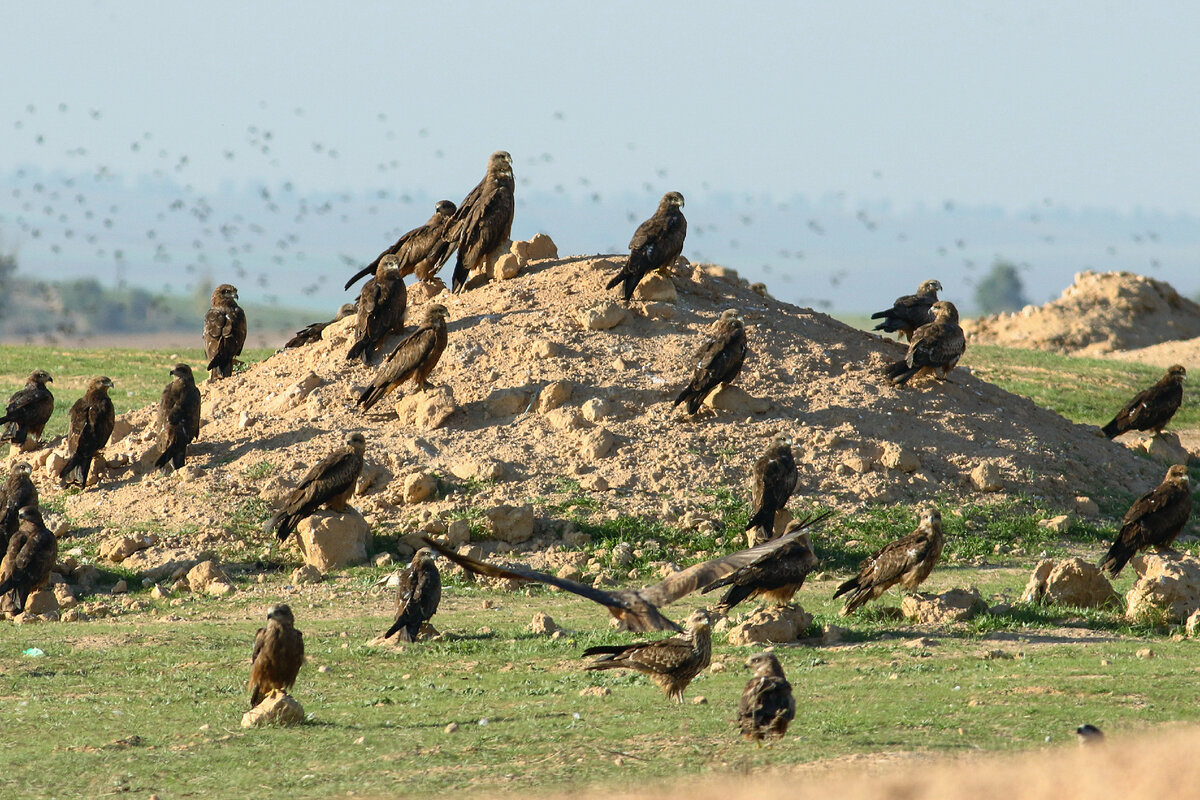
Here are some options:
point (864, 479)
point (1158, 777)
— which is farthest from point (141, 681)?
point (864, 479)

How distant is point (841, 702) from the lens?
32.1 ft

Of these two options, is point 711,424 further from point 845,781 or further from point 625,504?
point 845,781

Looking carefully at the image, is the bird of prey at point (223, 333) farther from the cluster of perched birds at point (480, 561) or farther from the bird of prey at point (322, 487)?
the bird of prey at point (322, 487)

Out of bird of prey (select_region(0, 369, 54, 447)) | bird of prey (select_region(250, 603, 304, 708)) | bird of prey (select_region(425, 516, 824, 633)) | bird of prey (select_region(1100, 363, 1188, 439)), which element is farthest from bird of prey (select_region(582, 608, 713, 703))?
bird of prey (select_region(1100, 363, 1188, 439))

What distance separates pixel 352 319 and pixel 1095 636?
1158 cm

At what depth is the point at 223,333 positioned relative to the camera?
67.3 ft

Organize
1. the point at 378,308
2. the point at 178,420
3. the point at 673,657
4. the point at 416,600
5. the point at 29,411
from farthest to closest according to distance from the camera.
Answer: the point at 29,411
the point at 378,308
the point at 178,420
the point at 416,600
the point at 673,657

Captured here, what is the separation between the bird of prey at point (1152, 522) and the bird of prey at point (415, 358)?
8048 millimetres

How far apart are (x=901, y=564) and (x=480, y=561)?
372 centimetres

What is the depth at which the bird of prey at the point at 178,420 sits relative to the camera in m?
17.4

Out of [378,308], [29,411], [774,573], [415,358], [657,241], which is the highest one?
[657,241]

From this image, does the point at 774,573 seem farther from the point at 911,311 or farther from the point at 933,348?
the point at 911,311

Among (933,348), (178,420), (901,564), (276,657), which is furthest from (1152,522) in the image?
(178,420)

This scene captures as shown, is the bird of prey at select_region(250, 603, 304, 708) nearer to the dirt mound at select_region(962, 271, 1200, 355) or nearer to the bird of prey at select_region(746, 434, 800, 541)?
the bird of prey at select_region(746, 434, 800, 541)
